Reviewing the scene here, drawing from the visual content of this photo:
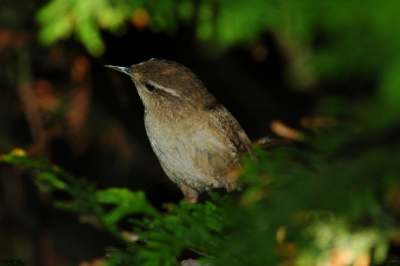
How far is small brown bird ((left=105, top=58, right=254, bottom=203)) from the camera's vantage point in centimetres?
327

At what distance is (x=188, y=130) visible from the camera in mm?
3311

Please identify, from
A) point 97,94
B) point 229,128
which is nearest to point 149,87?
point 229,128

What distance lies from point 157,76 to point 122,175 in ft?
6.49

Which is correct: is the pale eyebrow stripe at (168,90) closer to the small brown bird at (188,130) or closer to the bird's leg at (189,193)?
the small brown bird at (188,130)

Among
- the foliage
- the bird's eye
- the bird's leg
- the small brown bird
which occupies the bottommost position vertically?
the foliage

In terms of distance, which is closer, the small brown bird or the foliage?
the foliage

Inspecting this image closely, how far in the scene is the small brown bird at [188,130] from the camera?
327 centimetres

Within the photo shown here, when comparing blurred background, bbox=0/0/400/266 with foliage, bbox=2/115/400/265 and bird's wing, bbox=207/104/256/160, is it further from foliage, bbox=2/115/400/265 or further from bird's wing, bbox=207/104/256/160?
foliage, bbox=2/115/400/265

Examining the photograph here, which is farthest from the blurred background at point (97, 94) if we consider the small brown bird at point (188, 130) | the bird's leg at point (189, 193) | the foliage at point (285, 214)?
the foliage at point (285, 214)

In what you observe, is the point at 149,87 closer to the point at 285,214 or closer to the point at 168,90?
the point at 168,90

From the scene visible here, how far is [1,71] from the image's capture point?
466cm

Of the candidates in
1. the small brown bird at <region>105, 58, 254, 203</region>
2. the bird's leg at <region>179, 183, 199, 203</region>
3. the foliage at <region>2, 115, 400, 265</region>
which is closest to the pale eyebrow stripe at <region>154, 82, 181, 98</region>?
the small brown bird at <region>105, 58, 254, 203</region>

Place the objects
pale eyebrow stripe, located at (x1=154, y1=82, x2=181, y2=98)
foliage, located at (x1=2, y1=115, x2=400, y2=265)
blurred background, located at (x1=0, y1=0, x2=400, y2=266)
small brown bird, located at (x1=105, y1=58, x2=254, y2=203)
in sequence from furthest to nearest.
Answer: blurred background, located at (x1=0, y1=0, x2=400, y2=266) → pale eyebrow stripe, located at (x1=154, y1=82, x2=181, y2=98) → small brown bird, located at (x1=105, y1=58, x2=254, y2=203) → foliage, located at (x1=2, y1=115, x2=400, y2=265)

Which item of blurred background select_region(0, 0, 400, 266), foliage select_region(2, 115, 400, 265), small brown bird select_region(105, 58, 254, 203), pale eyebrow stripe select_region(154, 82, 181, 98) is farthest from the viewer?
blurred background select_region(0, 0, 400, 266)
